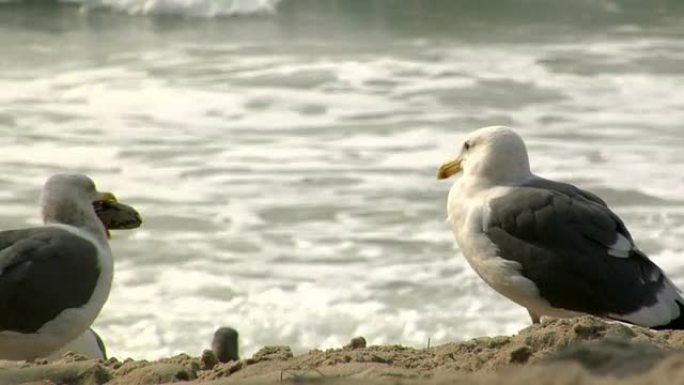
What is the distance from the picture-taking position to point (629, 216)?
9656mm

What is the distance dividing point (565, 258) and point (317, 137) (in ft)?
19.8

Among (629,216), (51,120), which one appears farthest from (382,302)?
(51,120)

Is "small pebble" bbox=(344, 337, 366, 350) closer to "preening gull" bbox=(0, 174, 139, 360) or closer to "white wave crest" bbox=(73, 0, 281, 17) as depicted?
"preening gull" bbox=(0, 174, 139, 360)

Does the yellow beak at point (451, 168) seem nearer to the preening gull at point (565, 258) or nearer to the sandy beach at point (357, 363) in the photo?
the preening gull at point (565, 258)

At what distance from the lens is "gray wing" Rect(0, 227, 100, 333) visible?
5.81 meters

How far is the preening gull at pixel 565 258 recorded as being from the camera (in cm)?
585

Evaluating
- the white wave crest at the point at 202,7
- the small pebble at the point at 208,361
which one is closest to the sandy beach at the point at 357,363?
the small pebble at the point at 208,361

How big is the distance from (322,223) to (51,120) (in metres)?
3.56

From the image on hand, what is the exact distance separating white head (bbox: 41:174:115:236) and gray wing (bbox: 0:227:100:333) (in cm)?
26

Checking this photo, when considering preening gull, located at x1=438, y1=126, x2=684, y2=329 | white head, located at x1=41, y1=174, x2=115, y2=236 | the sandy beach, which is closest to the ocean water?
white head, located at x1=41, y1=174, x2=115, y2=236

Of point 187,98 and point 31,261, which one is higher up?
point 31,261

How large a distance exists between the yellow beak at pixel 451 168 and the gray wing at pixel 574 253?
0.65 m

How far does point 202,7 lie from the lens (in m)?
18.3

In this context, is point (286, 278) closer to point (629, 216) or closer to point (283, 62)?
point (629, 216)
